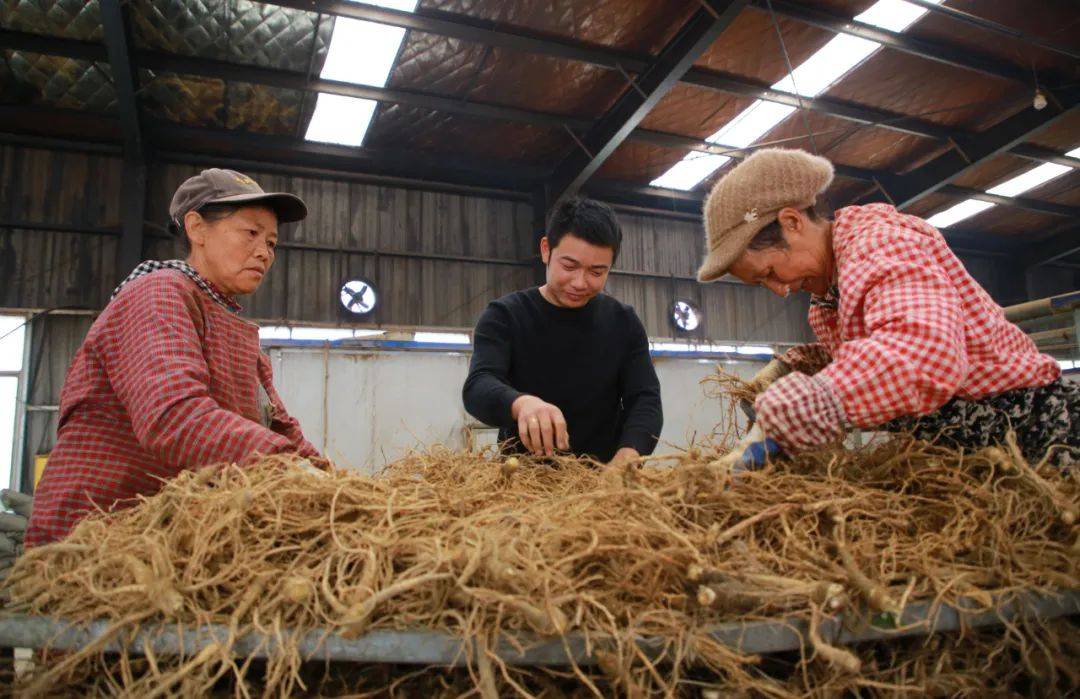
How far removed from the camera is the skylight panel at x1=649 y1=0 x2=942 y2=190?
634 cm

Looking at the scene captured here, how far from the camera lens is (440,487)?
4.20ft

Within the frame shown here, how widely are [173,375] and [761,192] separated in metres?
1.17

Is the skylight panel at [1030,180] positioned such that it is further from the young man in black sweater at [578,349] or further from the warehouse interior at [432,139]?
the young man in black sweater at [578,349]

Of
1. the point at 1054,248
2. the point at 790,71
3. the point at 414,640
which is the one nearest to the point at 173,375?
the point at 414,640

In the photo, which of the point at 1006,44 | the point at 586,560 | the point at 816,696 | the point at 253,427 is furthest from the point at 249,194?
the point at 1006,44

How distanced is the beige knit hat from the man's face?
71 centimetres

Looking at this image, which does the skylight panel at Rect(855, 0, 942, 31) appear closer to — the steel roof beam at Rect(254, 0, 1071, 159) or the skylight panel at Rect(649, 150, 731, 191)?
the steel roof beam at Rect(254, 0, 1071, 159)

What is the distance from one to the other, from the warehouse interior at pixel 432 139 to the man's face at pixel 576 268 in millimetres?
2849

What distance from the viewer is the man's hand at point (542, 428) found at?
1.77 metres

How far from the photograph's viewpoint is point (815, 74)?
7066mm

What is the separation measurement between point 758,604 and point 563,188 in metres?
8.03

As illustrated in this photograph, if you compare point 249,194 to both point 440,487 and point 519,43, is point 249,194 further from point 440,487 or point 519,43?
point 519,43

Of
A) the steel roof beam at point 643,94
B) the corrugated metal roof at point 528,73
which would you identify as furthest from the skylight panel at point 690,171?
the steel roof beam at point 643,94

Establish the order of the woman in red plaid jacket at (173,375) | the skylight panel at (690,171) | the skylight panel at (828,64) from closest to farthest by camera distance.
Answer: the woman in red plaid jacket at (173,375), the skylight panel at (828,64), the skylight panel at (690,171)
